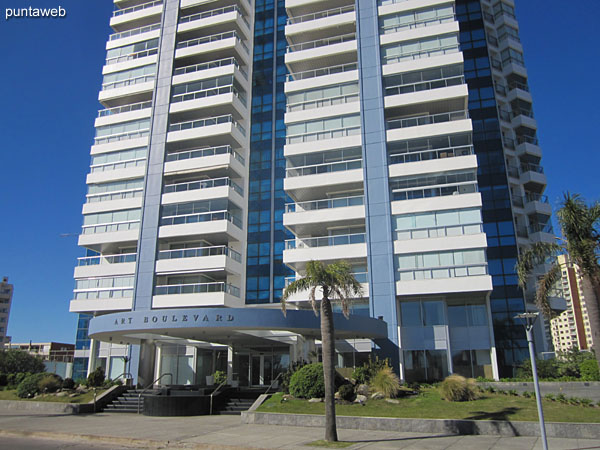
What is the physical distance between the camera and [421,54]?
147 feet

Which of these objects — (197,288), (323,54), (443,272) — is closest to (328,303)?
(443,272)

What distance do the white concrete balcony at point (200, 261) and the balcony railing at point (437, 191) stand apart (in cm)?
1511

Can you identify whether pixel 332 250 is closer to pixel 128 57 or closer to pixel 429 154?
pixel 429 154

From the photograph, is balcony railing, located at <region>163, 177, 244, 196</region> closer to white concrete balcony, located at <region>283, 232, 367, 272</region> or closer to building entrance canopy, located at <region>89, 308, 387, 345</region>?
white concrete balcony, located at <region>283, 232, 367, 272</region>

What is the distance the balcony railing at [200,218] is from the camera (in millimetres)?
45750

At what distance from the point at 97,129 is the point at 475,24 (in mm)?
43215

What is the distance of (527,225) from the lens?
51.5 meters

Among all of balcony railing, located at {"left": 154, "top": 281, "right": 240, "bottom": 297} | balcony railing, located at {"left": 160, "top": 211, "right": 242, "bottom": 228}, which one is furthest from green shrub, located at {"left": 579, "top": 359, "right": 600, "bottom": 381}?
balcony railing, located at {"left": 160, "top": 211, "right": 242, "bottom": 228}

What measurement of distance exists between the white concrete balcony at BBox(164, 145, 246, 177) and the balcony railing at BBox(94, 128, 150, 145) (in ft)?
13.4

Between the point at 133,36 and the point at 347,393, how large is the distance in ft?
149

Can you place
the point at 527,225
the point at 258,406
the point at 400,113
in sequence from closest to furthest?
the point at 258,406 < the point at 400,113 < the point at 527,225

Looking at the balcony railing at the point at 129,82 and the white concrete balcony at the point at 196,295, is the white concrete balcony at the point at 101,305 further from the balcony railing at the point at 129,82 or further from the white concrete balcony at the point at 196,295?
the balcony railing at the point at 129,82

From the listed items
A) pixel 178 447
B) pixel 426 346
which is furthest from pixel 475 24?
pixel 178 447

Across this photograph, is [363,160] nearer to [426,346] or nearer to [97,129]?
[426,346]
